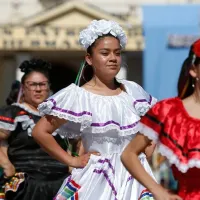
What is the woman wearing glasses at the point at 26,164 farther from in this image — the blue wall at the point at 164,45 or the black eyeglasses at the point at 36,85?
the blue wall at the point at 164,45

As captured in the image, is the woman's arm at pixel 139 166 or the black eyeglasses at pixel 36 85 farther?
the black eyeglasses at pixel 36 85

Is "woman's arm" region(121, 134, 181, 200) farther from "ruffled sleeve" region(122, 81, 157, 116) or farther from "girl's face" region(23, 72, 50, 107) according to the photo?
"girl's face" region(23, 72, 50, 107)

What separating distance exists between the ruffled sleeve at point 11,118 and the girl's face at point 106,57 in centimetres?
129

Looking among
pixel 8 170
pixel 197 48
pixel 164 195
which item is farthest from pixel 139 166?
pixel 8 170

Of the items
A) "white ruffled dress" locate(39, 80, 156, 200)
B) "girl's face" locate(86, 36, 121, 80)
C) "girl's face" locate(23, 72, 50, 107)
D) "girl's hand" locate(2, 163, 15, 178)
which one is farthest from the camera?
"girl's face" locate(23, 72, 50, 107)

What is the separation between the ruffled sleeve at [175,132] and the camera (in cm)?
428

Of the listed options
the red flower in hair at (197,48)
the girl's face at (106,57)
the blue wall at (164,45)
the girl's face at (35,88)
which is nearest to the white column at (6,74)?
the blue wall at (164,45)

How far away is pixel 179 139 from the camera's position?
432cm

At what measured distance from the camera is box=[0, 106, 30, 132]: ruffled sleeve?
7312mm

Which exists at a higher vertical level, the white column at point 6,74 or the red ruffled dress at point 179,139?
the red ruffled dress at point 179,139

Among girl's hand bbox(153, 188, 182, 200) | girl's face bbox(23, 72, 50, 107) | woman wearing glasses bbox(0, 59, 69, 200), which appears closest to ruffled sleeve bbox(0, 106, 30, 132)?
woman wearing glasses bbox(0, 59, 69, 200)

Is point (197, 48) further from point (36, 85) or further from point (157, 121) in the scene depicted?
point (36, 85)

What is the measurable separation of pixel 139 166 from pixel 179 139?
0.23 meters

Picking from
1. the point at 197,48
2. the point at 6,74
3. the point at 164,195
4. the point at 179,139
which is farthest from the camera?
the point at 6,74
